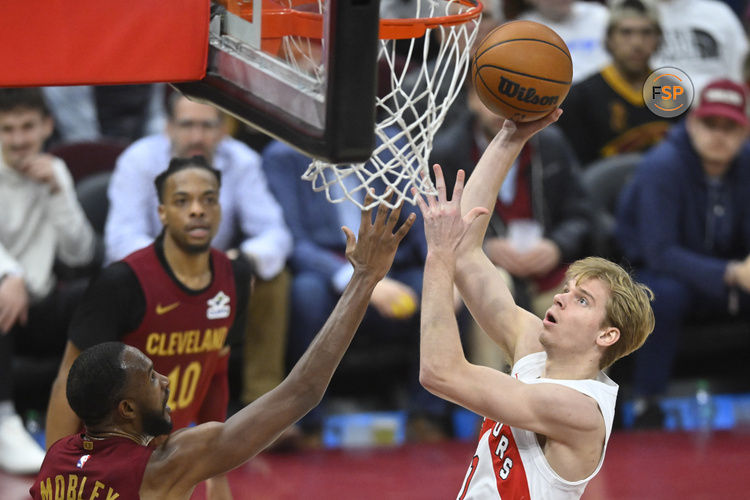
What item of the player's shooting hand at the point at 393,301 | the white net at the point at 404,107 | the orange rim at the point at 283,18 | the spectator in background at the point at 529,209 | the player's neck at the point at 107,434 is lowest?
the player's shooting hand at the point at 393,301

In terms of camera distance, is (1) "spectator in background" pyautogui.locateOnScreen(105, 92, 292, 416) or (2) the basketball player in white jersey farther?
(1) "spectator in background" pyautogui.locateOnScreen(105, 92, 292, 416)

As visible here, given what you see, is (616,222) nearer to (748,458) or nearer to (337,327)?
(748,458)

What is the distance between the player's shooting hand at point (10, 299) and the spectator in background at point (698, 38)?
3.96m

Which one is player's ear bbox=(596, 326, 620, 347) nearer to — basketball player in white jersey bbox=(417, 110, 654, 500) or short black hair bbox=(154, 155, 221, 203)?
basketball player in white jersey bbox=(417, 110, 654, 500)

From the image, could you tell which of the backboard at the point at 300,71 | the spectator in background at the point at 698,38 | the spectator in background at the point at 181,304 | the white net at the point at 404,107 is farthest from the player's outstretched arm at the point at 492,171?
the spectator in background at the point at 698,38

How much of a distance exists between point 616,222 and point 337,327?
3.50 meters

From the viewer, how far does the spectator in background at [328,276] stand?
5738 millimetres

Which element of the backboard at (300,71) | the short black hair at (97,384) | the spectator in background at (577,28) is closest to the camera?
the backboard at (300,71)

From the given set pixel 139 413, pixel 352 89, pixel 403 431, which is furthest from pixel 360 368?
pixel 352 89

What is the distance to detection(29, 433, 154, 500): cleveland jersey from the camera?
117 inches

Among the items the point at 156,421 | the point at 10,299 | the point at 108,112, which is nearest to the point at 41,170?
the point at 10,299

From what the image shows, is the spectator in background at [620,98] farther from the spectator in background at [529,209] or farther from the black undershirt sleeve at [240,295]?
the black undershirt sleeve at [240,295]

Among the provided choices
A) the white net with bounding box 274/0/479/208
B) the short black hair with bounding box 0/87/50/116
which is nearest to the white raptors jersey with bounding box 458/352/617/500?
the white net with bounding box 274/0/479/208

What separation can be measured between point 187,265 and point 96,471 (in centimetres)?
148
